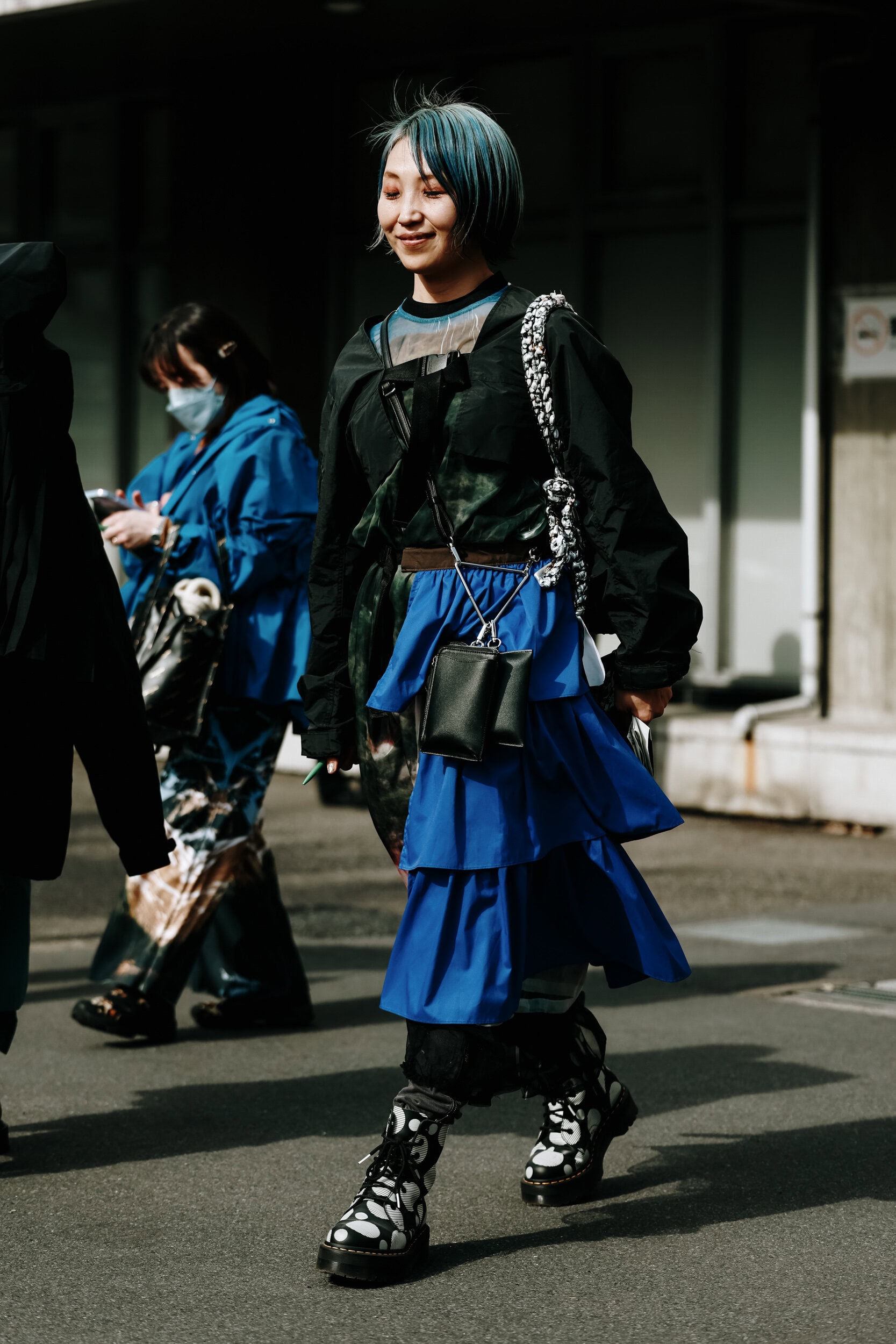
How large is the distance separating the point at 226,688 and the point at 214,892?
1.81 ft

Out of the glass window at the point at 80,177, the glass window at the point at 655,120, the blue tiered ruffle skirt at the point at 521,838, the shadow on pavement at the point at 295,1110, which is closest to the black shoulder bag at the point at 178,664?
the shadow on pavement at the point at 295,1110

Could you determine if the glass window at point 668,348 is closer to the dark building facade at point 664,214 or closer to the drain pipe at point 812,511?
the dark building facade at point 664,214

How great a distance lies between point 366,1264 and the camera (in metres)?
3.42

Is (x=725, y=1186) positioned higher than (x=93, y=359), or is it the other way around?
(x=93, y=359)

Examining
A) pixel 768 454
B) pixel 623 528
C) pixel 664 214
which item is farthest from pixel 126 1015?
pixel 664 214

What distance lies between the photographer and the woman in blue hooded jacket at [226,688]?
541 cm

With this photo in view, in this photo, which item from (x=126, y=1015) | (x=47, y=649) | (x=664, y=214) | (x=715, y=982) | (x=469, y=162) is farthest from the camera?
(x=664, y=214)

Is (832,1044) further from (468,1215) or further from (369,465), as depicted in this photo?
(369,465)

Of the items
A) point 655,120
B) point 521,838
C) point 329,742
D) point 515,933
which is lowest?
point 515,933

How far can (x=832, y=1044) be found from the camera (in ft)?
17.5

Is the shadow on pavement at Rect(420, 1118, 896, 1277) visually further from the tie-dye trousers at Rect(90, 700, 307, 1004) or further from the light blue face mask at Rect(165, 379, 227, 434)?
the light blue face mask at Rect(165, 379, 227, 434)

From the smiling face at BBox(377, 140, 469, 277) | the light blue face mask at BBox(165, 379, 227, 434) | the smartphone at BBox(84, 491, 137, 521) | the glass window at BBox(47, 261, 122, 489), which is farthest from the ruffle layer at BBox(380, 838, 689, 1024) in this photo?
the glass window at BBox(47, 261, 122, 489)

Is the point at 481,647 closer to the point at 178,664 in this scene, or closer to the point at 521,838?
the point at 521,838

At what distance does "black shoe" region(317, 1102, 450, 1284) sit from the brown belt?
3.16 feet
